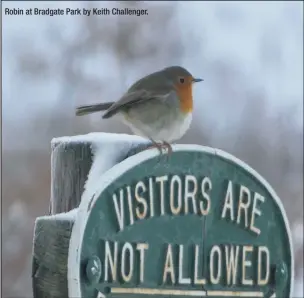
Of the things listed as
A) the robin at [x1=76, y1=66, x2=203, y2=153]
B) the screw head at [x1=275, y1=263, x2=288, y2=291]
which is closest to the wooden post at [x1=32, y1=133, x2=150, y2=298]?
the robin at [x1=76, y1=66, x2=203, y2=153]

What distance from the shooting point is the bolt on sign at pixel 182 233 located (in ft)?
4.05

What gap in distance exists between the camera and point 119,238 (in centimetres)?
125

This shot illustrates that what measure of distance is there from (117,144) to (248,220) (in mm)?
229

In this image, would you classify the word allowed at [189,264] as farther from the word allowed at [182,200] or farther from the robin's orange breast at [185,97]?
the robin's orange breast at [185,97]

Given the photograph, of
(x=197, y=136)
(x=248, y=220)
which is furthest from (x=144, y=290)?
(x=197, y=136)

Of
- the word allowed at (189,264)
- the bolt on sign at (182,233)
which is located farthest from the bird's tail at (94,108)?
the word allowed at (189,264)

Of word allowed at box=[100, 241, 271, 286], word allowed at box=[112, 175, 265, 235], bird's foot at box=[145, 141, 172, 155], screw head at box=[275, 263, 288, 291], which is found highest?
bird's foot at box=[145, 141, 172, 155]

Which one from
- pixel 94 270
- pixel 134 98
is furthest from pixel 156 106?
pixel 94 270

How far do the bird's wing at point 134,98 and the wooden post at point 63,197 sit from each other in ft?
0.15

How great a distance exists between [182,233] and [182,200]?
48mm

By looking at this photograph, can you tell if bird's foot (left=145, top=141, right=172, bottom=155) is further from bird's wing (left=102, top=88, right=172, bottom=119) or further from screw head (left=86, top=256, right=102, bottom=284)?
screw head (left=86, top=256, right=102, bottom=284)

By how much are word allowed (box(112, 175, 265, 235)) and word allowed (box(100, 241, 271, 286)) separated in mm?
36

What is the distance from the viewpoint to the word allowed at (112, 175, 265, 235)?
1263 millimetres

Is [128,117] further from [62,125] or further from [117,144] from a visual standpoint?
[62,125]
